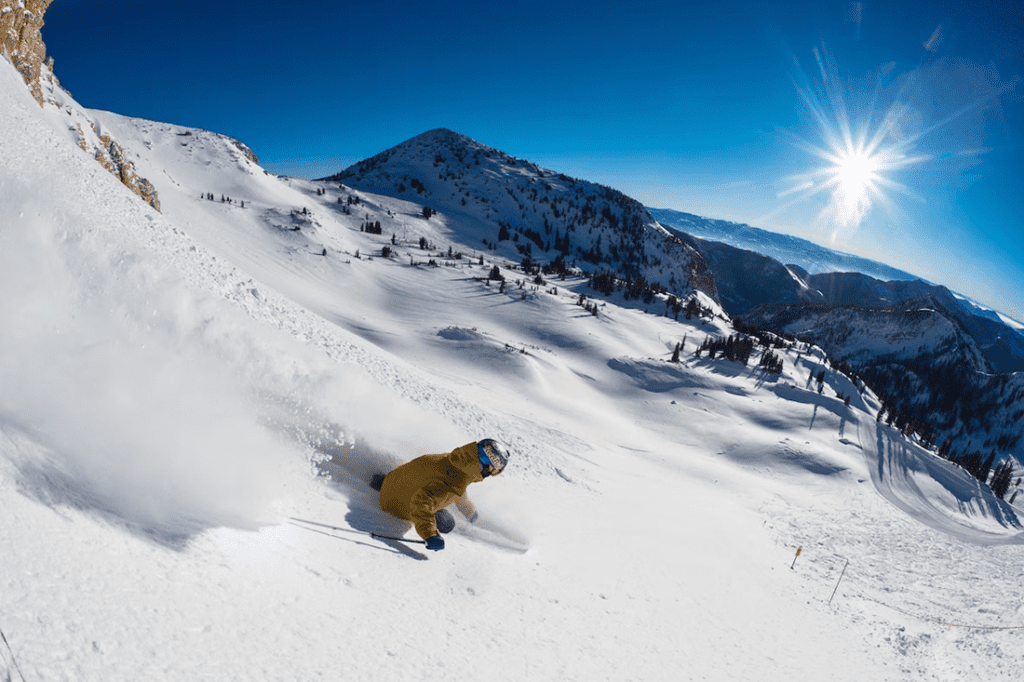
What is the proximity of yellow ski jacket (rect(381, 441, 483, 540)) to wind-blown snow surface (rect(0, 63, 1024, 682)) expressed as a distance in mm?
368

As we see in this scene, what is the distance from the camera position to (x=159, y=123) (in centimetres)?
7250

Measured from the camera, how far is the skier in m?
5.57

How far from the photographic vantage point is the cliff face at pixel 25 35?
19500 millimetres

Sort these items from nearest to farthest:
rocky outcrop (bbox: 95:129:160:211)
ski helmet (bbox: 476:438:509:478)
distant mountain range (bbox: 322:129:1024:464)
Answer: ski helmet (bbox: 476:438:509:478), rocky outcrop (bbox: 95:129:160:211), distant mountain range (bbox: 322:129:1024:464)

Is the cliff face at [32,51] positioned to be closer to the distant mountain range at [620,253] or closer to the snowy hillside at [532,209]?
the distant mountain range at [620,253]

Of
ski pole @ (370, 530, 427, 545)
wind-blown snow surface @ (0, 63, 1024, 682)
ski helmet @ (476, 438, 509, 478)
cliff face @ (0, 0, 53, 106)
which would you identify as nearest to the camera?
wind-blown snow surface @ (0, 63, 1024, 682)

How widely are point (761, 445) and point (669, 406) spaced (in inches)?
215

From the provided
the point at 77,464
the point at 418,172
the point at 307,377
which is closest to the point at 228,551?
the point at 77,464

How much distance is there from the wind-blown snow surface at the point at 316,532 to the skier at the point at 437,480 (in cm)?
33

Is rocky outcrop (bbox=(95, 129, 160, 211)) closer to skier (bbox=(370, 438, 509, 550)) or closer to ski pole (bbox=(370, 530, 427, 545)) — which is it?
skier (bbox=(370, 438, 509, 550))

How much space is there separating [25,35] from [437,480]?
110 feet

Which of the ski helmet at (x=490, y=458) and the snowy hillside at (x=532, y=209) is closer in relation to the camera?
the ski helmet at (x=490, y=458)

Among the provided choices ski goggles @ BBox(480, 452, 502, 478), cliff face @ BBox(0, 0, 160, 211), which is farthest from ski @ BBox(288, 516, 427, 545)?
cliff face @ BBox(0, 0, 160, 211)

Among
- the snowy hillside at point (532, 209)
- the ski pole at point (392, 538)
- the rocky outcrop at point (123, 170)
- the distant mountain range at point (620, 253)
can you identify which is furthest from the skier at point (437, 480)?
the snowy hillside at point (532, 209)
